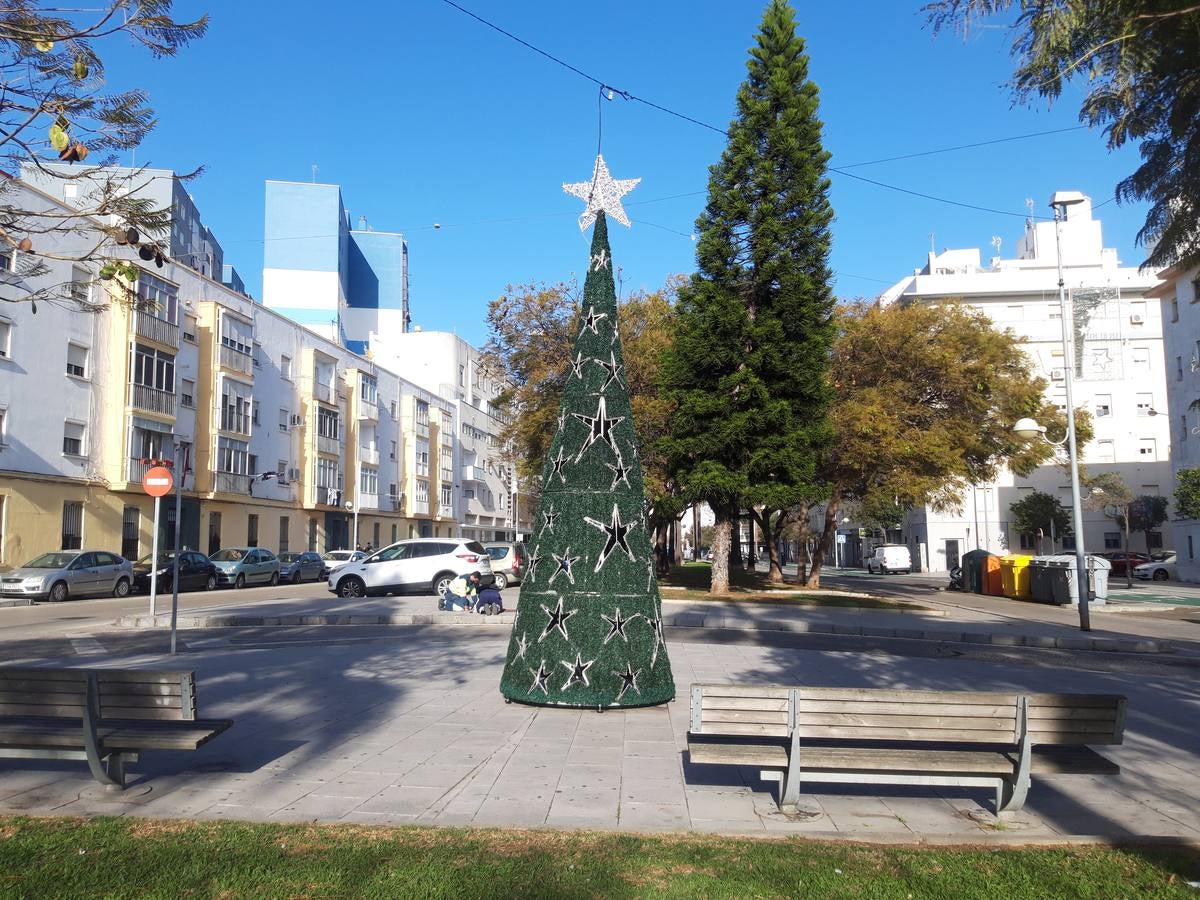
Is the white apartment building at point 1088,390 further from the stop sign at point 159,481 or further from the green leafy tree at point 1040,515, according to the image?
the stop sign at point 159,481

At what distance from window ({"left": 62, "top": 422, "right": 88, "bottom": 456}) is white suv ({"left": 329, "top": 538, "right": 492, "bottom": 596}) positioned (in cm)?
1557

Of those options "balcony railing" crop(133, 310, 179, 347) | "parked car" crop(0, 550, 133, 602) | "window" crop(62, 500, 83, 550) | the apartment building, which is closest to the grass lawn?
the apartment building

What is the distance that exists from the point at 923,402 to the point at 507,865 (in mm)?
29519

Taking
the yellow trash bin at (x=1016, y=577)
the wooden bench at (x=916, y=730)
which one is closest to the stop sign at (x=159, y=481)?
the wooden bench at (x=916, y=730)

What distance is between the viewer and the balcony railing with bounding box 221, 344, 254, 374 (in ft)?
147

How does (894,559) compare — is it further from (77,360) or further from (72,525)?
(77,360)

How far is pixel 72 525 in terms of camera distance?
116 ft

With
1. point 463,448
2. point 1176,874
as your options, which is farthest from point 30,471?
point 463,448

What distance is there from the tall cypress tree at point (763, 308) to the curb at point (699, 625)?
23.8ft

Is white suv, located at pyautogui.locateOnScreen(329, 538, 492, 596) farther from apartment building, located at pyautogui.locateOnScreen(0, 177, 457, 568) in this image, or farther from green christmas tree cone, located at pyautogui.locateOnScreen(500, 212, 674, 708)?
green christmas tree cone, located at pyautogui.locateOnScreen(500, 212, 674, 708)

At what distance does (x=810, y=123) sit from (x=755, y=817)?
2444 centimetres

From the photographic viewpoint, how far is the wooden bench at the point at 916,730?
17.9 feet

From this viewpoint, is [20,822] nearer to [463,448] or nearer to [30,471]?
[30,471]

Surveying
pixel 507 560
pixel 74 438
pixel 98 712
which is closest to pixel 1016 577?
pixel 507 560
